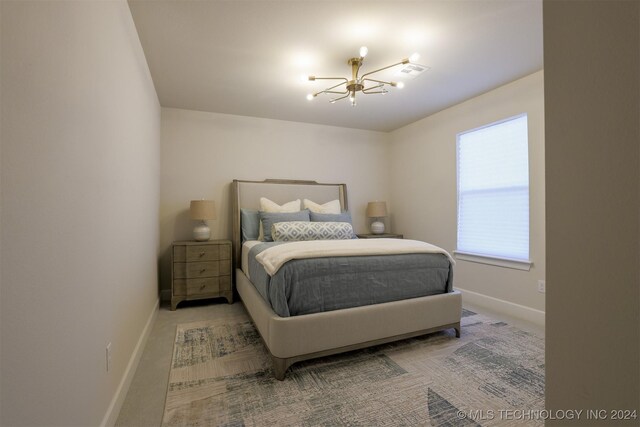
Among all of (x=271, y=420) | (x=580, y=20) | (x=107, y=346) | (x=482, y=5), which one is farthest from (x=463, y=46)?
(x=107, y=346)

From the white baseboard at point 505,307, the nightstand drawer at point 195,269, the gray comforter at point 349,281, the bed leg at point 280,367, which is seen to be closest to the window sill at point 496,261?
the white baseboard at point 505,307

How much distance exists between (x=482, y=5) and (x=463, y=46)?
0.47 m

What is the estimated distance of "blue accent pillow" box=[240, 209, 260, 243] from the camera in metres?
3.66

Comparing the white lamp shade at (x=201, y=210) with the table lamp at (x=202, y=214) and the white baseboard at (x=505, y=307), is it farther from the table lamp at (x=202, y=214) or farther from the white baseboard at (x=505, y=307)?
the white baseboard at (x=505, y=307)

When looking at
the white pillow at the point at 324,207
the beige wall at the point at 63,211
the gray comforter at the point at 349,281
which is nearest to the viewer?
the beige wall at the point at 63,211

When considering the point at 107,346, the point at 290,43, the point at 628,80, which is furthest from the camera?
the point at 290,43

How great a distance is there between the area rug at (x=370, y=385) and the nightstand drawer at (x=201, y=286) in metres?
0.89

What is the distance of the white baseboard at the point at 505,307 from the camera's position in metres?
2.75

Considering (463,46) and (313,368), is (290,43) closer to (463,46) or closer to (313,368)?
(463,46)

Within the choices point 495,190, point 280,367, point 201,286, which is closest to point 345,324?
point 280,367

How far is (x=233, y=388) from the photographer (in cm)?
173

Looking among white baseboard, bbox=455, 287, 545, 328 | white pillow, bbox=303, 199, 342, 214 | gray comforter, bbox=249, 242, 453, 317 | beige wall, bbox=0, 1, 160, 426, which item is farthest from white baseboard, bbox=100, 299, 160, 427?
white baseboard, bbox=455, 287, 545, 328

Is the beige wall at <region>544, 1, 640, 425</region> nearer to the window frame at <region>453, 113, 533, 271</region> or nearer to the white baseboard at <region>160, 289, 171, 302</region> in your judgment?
the window frame at <region>453, 113, 533, 271</region>

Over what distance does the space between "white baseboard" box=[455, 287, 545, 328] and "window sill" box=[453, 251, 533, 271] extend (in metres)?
0.39
